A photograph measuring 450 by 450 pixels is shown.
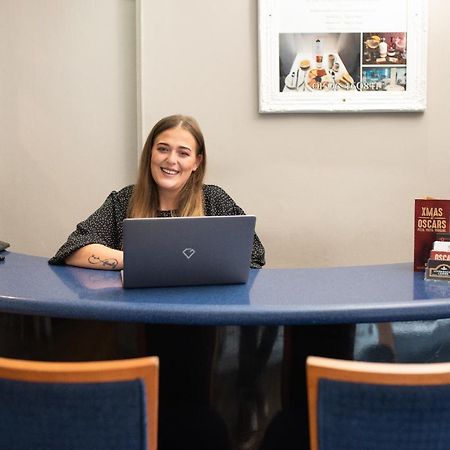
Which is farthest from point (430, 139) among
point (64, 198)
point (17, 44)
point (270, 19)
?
point (17, 44)

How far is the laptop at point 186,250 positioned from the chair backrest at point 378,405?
1.70ft

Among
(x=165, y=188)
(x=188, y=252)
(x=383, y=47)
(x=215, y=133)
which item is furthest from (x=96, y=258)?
(x=383, y=47)

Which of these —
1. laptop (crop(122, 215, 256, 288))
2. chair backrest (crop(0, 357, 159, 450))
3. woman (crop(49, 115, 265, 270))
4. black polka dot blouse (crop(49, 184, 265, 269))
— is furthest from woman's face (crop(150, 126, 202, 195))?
chair backrest (crop(0, 357, 159, 450))

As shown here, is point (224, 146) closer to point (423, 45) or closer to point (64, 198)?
point (64, 198)

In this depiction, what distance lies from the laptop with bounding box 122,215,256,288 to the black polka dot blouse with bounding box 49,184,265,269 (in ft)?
1.65

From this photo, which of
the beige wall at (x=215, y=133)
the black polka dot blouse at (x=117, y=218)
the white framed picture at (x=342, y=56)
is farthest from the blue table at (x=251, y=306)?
the white framed picture at (x=342, y=56)

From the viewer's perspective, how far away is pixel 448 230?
1887mm

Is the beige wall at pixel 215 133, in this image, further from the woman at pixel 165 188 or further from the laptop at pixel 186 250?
the laptop at pixel 186 250

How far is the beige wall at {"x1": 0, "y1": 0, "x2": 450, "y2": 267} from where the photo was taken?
3.09 meters

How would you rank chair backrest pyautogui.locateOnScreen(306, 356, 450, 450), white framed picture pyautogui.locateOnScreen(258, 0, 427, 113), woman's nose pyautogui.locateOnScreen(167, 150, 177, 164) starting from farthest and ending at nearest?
white framed picture pyautogui.locateOnScreen(258, 0, 427, 113) < woman's nose pyautogui.locateOnScreen(167, 150, 177, 164) < chair backrest pyautogui.locateOnScreen(306, 356, 450, 450)

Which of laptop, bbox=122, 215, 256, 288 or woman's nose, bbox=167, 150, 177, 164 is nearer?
laptop, bbox=122, 215, 256, 288

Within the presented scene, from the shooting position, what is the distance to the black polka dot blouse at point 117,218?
233 centimetres

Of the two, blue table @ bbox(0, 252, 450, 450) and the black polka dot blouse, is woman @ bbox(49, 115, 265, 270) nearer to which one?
the black polka dot blouse

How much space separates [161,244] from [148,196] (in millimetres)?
946
